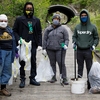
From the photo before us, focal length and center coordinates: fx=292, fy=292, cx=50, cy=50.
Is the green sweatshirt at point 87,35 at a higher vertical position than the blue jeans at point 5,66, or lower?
higher

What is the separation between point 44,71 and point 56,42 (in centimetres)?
91

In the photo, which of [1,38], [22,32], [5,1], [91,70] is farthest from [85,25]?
[5,1]

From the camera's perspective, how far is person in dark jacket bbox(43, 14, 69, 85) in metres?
7.11

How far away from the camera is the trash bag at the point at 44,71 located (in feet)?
24.6

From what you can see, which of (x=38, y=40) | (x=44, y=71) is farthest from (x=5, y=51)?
(x=44, y=71)

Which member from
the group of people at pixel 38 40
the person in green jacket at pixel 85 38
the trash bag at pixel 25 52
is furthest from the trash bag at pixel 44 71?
the person in green jacket at pixel 85 38

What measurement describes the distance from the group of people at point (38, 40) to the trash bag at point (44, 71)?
12 cm

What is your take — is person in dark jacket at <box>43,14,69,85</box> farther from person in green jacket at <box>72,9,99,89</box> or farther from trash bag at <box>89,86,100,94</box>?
trash bag at <box>89,86,100,94</box>

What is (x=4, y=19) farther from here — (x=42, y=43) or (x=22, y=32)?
(x=42, y=43)

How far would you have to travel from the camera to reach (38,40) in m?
7.03

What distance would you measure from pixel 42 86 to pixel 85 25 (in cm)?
182

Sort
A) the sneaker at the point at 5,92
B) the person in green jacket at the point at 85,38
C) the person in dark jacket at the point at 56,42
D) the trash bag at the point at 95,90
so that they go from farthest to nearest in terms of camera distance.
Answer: the person in dark jacket at the point at 56,42, the person in green jacket at the point at 85,38, the trash bag at the point at 95,90, the sneaker at the point at 5,92

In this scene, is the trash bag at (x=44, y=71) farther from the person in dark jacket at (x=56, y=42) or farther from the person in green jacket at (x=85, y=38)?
the person in green jacket at (x=85, y=38)

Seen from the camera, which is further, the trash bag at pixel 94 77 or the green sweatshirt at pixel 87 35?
the green sweatshirt at pixel 87 35
